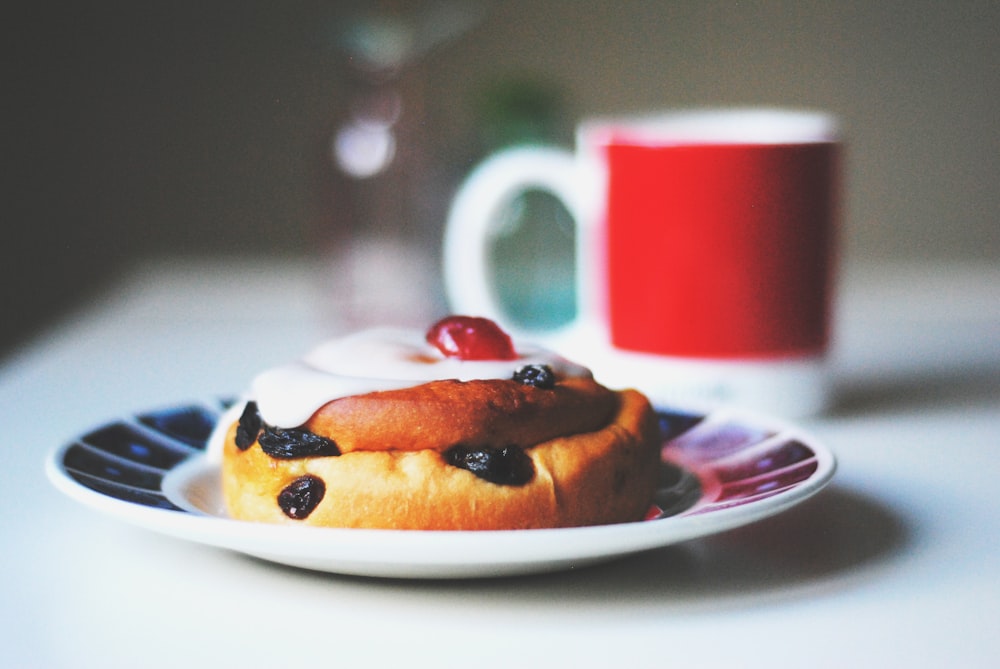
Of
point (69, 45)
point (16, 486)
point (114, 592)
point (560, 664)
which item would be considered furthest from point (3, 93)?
point (560, 664)

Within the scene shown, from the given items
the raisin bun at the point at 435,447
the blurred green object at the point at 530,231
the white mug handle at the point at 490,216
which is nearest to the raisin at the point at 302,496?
the raisin bun at the point at 435,447

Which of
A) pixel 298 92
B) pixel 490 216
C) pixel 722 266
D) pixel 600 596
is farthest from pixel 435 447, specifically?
pixel 298 92

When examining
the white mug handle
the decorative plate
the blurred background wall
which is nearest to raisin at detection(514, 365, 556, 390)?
the decorative plate

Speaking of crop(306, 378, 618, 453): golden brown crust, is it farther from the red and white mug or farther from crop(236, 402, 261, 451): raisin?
the red and white mug

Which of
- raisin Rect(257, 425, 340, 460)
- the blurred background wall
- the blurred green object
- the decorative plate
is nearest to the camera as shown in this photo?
the decorative plate

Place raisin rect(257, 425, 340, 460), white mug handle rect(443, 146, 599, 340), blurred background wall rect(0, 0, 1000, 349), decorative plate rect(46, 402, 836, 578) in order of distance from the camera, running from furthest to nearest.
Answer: blurred background wall rect(0, 0, 1000, 349) < white mug handle rect(443, 146, 599, 340) < raisin rect(257, 425, 340, 460) < decorative plate rect(46, 402, 836, 578)

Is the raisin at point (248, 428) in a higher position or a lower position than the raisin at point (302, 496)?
higher

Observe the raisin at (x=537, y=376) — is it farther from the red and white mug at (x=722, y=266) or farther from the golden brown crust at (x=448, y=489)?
the red and white mug at (x=722, y=266)

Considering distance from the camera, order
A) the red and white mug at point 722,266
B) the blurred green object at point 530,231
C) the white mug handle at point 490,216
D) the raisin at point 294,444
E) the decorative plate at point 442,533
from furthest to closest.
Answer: the blurred green object at point 530,231, the white mug handle at point 490,216, the red and white mug at point 722,266, the raisin at point 294,444, the decorative plate at point 442,533
